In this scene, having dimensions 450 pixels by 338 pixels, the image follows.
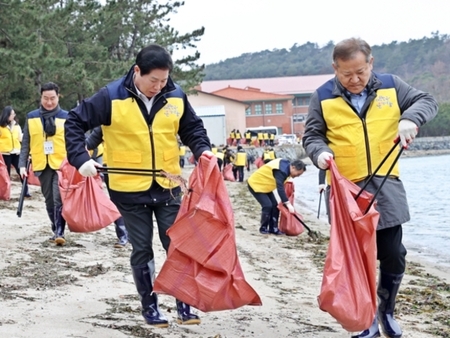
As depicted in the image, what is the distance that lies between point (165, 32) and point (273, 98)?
4758 centimetres

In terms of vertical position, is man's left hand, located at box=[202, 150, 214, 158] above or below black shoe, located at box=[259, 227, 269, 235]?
above

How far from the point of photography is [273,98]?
271ft

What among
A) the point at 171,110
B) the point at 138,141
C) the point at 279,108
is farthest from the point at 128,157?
the point at 279,108

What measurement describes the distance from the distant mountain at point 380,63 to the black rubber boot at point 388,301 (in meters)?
98.0

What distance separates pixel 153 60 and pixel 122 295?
205 cm

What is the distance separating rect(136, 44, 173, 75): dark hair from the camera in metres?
4.63

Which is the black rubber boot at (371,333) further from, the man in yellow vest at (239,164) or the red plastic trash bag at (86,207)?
the man in yellow vest at (239,164)

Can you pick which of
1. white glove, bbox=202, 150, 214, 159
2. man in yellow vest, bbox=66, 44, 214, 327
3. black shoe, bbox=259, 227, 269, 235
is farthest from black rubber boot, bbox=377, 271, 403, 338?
black shoe, bbox=259, 227, 269, 235

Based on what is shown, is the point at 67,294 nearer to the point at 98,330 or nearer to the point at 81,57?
the point at 98,330

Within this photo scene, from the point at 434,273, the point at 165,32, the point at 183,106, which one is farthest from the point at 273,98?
the point at 183,106

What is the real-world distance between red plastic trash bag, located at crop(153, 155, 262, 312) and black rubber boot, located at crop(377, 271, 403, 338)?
775 millimetres

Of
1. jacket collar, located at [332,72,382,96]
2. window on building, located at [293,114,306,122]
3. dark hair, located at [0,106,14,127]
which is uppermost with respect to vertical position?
jacket collar, located at [332,72,382,96]

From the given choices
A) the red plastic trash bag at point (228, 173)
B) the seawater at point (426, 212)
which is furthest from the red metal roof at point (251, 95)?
the red plastic trash bag at point (228, 173)

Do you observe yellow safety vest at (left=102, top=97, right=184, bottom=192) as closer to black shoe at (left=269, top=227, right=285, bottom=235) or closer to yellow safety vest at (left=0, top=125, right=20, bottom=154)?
black shoe at (left=269, top=227, right=285, bottom=235)
